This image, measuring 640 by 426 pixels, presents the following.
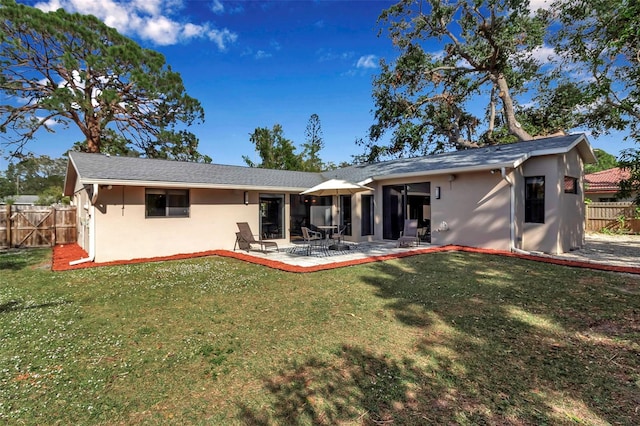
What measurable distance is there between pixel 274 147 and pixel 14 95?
69.2 feet

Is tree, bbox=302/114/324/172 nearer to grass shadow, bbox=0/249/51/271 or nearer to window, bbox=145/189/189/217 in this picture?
window, bbox=145/189/189/217

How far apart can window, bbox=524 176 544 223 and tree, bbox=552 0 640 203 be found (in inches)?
135

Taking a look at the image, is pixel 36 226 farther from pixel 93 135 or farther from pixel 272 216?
pixel 272 216

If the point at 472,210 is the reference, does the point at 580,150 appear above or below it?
above

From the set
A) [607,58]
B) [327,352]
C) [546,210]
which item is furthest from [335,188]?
[607,58]

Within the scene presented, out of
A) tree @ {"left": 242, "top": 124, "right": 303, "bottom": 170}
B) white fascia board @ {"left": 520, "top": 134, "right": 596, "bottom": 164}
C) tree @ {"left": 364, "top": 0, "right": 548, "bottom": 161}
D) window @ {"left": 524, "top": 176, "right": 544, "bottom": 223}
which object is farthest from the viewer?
tree @ {"left": 242, "top": 124, "right": 303, "bottom": 170}

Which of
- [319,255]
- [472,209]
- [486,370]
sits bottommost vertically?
[486,370]

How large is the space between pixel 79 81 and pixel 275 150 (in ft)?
62.2

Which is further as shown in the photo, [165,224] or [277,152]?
[277,152]

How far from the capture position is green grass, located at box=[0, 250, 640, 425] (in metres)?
2.69

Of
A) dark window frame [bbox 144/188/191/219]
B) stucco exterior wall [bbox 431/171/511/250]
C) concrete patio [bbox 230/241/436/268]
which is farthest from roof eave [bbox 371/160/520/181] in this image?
dark window frame [bbox 144/188/191/219]

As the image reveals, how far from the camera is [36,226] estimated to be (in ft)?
45.3

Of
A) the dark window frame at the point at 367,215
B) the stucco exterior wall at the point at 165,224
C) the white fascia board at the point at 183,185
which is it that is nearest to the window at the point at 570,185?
the dark window frame at the point at 367,215

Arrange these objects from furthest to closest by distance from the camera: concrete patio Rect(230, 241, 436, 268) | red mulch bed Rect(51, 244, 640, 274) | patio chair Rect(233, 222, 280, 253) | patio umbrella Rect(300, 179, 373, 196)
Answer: patio chair Rect(233, 222, 280, 253) → patio umbrella Rect(300, 179, 373, 196) → concrete patio Rect(230, 241, 436, 268) → red mulch bed Rect(51, 244, 640, 274)
